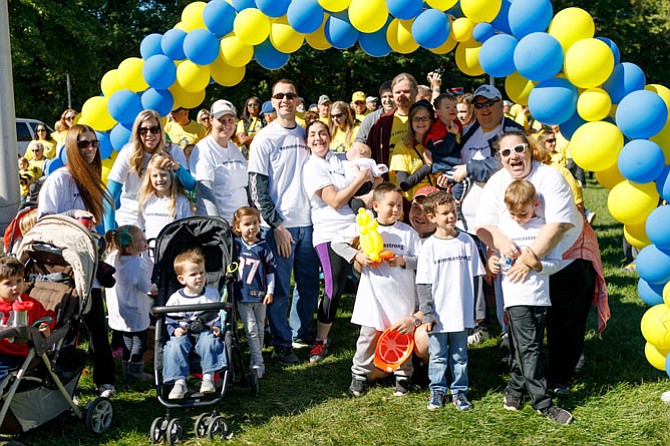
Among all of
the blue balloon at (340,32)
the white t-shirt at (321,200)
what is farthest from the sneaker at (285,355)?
the blue balloon at (340,32)

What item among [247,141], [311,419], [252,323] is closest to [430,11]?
[252,323]

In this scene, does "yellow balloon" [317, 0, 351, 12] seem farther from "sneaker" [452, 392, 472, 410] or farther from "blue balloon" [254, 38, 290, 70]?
"sneaker" [452, 392, 472, 410]

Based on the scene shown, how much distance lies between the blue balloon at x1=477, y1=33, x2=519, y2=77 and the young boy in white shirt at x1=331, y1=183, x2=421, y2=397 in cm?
114

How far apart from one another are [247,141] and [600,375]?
6.38 meters

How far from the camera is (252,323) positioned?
5660mm

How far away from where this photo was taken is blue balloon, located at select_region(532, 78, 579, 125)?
508 cm

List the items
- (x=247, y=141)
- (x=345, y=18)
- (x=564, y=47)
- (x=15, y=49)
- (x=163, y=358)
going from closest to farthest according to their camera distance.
Result: (x=163, y=358), (x=564, y=47), (x=345, y=18), (x=247, y=141), (x=15, y=49)

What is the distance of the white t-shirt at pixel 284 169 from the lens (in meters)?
6.09

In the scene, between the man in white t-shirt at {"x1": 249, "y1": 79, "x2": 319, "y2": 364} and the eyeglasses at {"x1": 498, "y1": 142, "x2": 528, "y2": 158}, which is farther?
the man in white t-shirt at {"x1": 249, "y1": 79, "x2": 319, "y2": 364}

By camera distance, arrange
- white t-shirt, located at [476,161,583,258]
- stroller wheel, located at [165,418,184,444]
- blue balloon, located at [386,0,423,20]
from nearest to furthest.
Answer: stroller wheel, located at [165,418,184,444]
white t-shirt, located at [476,161,583,258]
blue balloon, located at [386,0,423,20]

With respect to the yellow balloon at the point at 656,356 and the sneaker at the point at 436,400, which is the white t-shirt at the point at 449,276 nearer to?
the sneaker at the point at 436,400

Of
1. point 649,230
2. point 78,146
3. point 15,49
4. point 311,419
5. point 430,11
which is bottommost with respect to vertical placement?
point 311,419

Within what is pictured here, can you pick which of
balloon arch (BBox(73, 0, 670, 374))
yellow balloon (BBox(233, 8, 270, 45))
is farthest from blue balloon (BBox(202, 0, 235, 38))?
yellow balloon (BBox(233, 8, 270, 45))

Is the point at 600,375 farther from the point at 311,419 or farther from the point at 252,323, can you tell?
the point at 252,323
